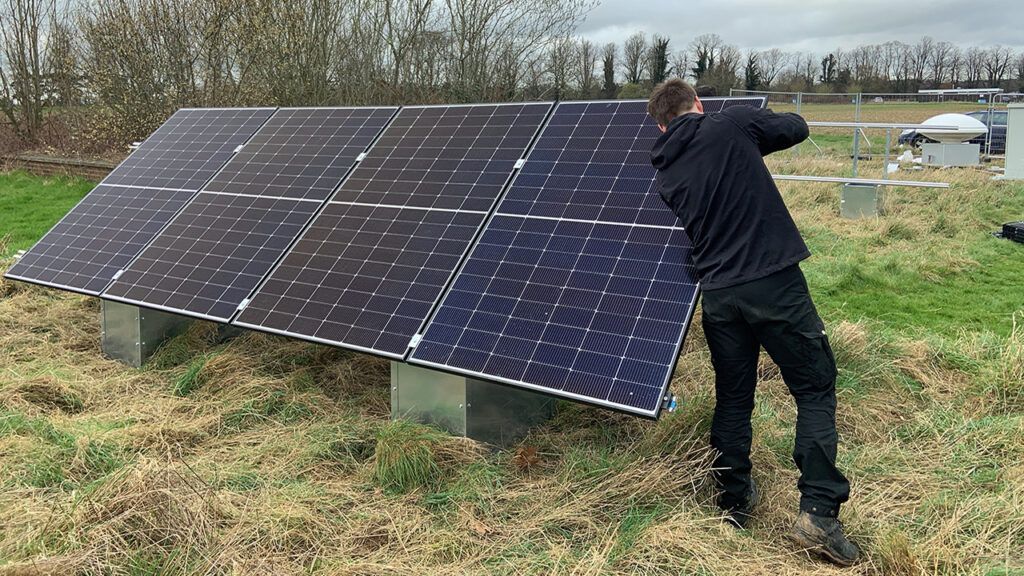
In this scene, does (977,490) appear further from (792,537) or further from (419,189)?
(419,189)

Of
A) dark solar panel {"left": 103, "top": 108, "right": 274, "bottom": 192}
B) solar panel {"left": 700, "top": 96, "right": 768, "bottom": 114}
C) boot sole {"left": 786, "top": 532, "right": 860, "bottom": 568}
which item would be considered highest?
solar panel {"left": 700, "top": 96, "right": 768, "bottom": 114}

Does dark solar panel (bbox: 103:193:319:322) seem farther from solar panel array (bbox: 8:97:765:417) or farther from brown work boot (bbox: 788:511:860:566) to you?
brown work boot (bbox: 788:511:860:566)

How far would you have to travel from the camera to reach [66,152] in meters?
19.9

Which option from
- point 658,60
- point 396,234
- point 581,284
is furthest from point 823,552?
point 658,60

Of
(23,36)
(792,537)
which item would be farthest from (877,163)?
(23,36)

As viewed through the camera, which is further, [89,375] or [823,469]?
[89,375]

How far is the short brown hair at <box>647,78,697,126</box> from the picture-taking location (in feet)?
15.0

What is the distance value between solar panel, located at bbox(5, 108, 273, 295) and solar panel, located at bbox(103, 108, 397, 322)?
0.90 feet

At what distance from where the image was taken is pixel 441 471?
4844 mm

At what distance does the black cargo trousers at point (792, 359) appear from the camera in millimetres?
4082

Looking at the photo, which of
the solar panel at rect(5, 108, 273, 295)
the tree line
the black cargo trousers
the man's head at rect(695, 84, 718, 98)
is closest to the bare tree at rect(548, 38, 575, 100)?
the tree line

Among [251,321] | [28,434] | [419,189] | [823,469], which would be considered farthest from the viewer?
[419,189]

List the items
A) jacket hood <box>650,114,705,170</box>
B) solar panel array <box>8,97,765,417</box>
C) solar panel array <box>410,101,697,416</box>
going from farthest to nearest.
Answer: solar panel array <box>8,97,765,417</box> → solar panel array <box>410,101,697,416</box> → jacket hood <box>650,114,705,170</box>

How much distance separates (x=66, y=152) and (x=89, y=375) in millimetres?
15740
